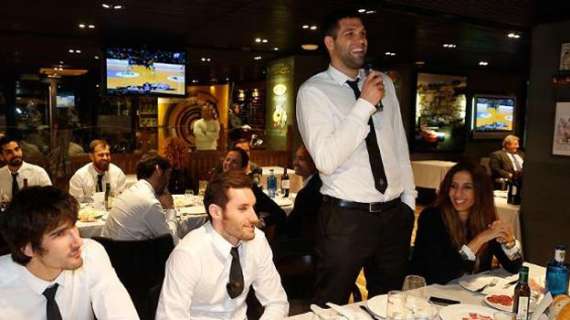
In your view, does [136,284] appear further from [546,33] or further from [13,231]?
[546,33]

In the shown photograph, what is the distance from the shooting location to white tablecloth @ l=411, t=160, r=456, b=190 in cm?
895

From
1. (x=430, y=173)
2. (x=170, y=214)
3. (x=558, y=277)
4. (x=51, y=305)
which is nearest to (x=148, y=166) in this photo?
(x=170, y=214)

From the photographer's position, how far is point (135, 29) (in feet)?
21.8

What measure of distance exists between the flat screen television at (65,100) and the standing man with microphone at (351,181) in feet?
39.7

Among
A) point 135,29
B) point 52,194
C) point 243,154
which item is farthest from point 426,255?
point 135,29

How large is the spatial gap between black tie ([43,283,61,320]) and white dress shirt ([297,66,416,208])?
1.15 m

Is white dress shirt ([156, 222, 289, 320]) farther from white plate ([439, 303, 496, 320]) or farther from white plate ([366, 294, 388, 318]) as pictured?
white plate ([439, 303, 496, 320])

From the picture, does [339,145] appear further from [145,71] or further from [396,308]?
[145,71]

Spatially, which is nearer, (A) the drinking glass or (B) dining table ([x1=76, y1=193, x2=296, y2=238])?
(A) the drinking glass

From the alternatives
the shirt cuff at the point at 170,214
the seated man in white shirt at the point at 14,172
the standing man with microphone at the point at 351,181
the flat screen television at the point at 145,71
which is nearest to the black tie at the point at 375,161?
the standing man with microphone at the point at 351,181

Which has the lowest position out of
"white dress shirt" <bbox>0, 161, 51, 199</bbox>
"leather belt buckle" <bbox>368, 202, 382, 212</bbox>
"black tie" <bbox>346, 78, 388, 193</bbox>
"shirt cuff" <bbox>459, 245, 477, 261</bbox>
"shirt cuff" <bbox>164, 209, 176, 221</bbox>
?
"shirt cuff" <bbox>164, 209, 176, 221</bbox>

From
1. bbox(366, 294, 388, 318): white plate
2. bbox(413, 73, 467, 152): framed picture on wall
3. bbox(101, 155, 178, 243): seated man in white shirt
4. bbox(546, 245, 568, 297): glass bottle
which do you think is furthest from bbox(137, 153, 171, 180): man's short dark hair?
bbox(413, 73, 467, 152): framed picture on wall

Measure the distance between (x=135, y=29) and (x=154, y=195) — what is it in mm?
3841

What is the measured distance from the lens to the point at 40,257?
158 cm
